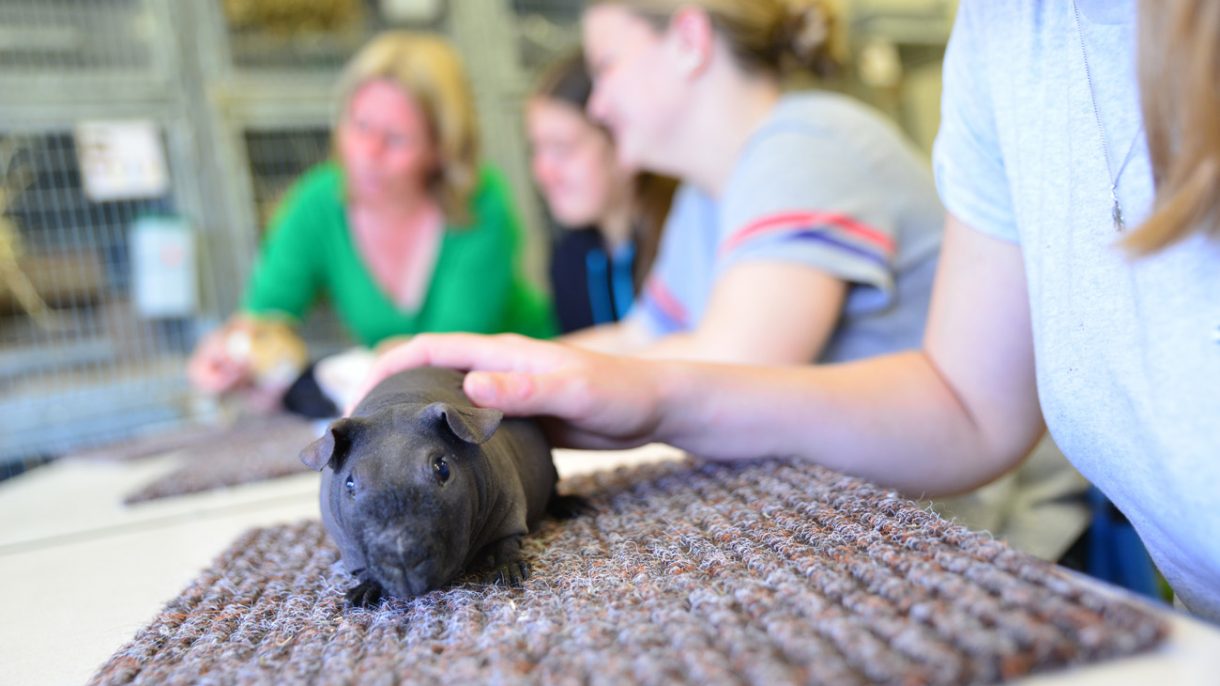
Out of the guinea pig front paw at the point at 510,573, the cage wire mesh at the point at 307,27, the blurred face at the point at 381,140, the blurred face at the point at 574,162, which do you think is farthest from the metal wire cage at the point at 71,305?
the guinea pig front paw at the point at 510,573

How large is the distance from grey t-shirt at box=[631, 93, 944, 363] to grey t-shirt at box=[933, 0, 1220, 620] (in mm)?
318

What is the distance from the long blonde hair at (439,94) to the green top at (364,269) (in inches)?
2.0

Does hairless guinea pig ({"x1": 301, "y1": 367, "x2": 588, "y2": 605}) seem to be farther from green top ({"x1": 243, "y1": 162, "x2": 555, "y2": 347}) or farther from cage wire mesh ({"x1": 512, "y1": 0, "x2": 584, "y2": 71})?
cage wire mesh ({"x1": 512, "y1": 0, "x2": 584, "y2": 71})

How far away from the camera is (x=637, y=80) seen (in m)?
1.24

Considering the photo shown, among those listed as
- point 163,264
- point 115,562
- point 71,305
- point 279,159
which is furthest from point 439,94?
point 115,562

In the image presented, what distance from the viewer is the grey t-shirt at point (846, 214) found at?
904mm

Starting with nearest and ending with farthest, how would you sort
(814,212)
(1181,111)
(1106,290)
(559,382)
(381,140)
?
1. (1181,111)
2. (1106,290)
3. (559,382)
4. (814,212)
5. (381,140)

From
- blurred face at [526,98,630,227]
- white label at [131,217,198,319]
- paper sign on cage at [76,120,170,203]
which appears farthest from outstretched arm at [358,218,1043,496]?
paper sign on cage at [76,120,170,203]

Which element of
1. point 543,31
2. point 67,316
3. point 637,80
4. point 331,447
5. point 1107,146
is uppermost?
point 543,31

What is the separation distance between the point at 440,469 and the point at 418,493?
24 millimetres

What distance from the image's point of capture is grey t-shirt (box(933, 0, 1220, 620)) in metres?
0.42

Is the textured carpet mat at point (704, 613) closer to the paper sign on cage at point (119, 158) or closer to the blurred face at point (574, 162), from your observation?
the blurred face at point (574, 162)

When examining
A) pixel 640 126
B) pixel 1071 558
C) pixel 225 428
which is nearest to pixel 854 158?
pixel 640 126

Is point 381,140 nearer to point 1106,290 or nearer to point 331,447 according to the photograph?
point 331,447
